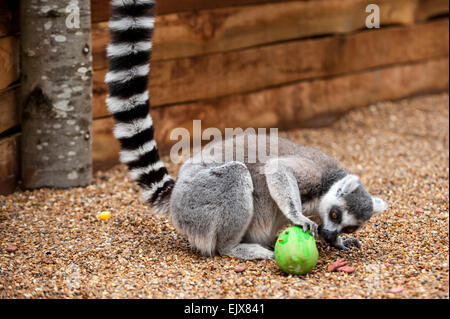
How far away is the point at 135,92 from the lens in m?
4.01

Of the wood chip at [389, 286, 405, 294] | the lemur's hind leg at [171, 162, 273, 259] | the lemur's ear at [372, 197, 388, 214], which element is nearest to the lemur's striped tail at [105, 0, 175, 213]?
the lemur's hind leg at [171, 162, 273, 259]

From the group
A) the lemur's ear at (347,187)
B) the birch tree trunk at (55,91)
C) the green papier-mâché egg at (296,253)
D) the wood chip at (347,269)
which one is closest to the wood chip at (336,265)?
the wood chip at (347,269)

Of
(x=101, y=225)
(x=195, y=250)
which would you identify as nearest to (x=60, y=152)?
(x=101, y=225)

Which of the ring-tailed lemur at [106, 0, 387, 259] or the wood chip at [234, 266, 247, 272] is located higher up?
the ring-tailed lemur at [106, 0, 387, 259]

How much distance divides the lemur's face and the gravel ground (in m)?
0.20

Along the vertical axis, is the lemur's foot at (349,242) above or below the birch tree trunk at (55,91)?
below

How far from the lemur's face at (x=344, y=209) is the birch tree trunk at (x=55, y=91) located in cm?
215

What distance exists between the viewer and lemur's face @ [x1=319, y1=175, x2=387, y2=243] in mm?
3965

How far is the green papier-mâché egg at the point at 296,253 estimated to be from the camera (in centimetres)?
361

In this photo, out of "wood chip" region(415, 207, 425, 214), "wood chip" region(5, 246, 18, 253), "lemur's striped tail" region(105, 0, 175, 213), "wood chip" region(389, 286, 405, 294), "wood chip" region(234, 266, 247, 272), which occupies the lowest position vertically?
"wood chip" region(234, 266, 247, 272)

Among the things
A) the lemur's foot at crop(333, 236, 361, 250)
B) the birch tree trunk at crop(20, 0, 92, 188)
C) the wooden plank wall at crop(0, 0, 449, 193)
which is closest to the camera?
the lemur's foot at crop(333, 236, 361, 250)

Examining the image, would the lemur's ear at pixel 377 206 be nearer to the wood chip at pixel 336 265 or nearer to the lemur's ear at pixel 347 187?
the lemur's ear at pixel 347 187

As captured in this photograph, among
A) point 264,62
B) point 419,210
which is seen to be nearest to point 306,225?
point 419,210

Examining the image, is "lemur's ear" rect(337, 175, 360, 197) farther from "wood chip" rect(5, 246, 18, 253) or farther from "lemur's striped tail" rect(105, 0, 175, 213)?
"wood chip" rect(5, 246, 18, 253)
